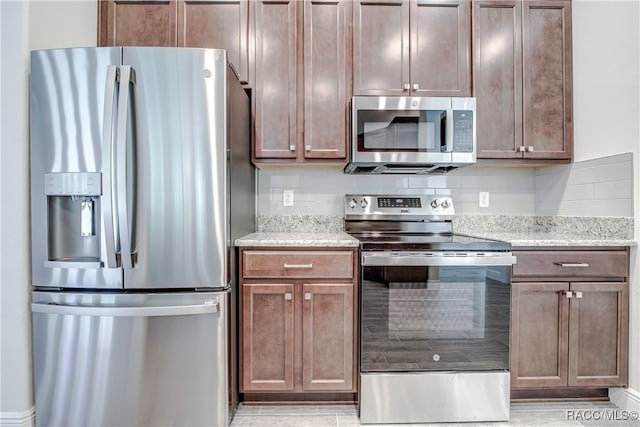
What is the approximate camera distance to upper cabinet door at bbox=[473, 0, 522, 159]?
Answer: 2.29 m

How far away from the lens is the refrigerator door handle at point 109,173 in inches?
61.4

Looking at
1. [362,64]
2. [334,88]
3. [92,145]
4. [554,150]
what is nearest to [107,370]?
[92,145]

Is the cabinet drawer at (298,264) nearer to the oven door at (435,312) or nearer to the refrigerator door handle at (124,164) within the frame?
the oven door at (435,312)

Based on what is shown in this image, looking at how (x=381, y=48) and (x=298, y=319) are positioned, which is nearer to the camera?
(x=298, y=319)

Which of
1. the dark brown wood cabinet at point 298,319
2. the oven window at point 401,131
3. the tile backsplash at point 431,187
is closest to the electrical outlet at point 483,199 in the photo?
the tile backsplash at point 431,187

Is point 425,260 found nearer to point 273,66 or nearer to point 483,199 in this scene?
point 483,199

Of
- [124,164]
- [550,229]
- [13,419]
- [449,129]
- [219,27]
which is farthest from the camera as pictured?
[550,229]

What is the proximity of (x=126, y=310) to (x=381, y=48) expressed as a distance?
6.61 feet

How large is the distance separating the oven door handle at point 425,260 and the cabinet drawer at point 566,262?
121 millimetres

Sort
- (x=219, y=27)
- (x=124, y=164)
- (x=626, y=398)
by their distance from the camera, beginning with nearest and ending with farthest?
1. (x=124, y=164)
2. (x=626, y=398)
3. (x=219, y=27)

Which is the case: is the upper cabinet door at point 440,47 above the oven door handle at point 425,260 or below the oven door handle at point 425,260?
above

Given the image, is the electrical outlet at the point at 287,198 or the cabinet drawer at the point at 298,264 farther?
the electrical outlet at the point at 287,198

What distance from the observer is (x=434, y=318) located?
74.3 inches

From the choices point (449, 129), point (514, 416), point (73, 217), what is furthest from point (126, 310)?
point (514, 416)
